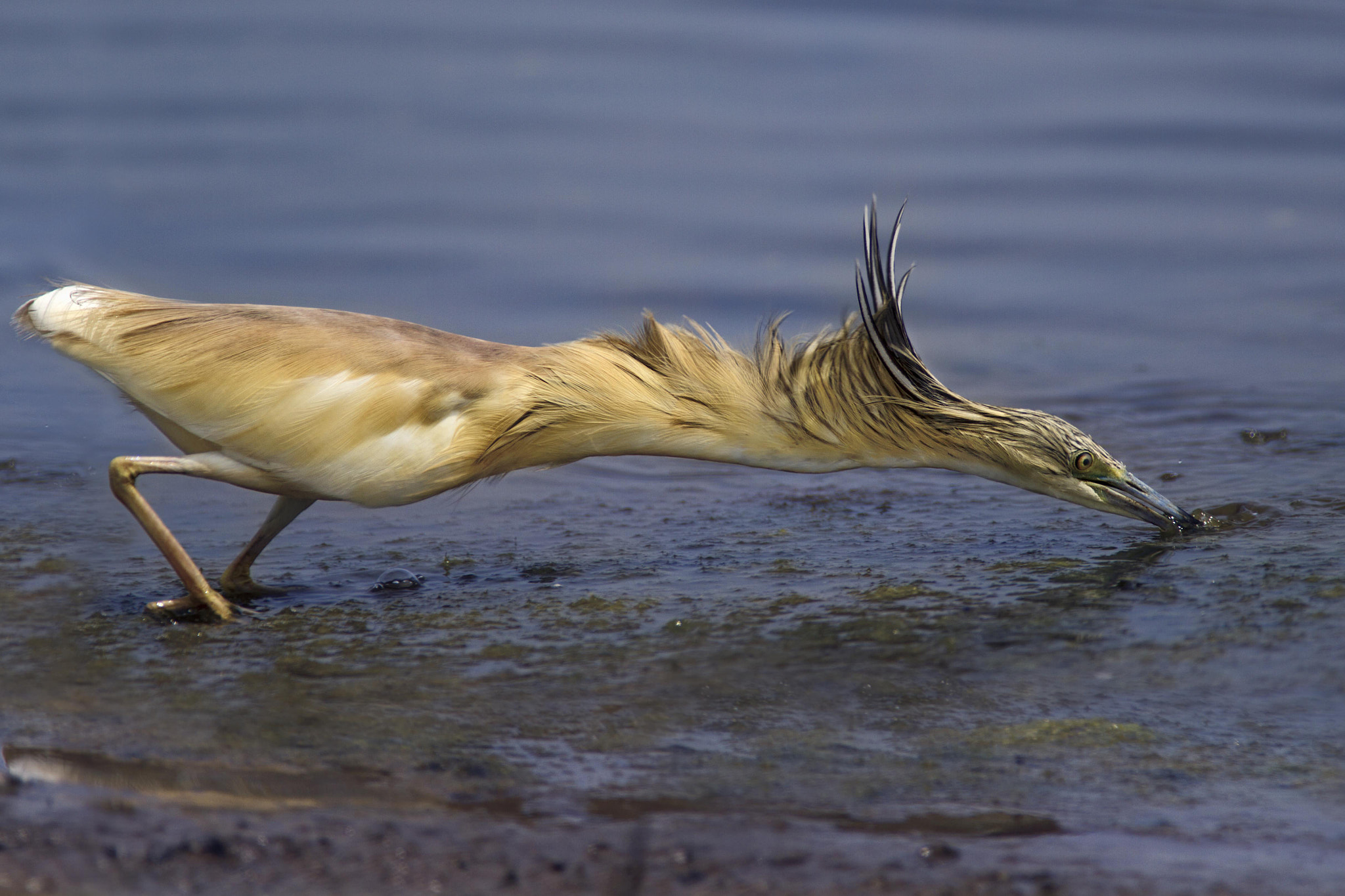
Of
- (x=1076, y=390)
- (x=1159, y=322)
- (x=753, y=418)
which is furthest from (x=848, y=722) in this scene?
(x=1159, y=322)

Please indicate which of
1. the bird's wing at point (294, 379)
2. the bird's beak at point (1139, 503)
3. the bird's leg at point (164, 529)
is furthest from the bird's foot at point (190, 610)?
the bird's beak at point (1139, 503)

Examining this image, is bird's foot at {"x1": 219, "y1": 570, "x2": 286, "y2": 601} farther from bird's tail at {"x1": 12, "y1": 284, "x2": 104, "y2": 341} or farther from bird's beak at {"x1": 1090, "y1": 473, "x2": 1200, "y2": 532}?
bird's beak at {"x1": 1090, "y1": 473, "x2": 1200, "y2": 532}

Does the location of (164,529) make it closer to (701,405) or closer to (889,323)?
(701,405)

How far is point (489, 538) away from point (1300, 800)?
3719 millimetres

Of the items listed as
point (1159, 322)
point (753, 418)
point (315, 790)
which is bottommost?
point (315, 790)

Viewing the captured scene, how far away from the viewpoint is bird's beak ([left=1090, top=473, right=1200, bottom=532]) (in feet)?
19.2

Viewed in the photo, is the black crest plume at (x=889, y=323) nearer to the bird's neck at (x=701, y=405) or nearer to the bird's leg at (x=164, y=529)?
the bird's neck at (x=701, y=405)

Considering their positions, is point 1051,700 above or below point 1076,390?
below

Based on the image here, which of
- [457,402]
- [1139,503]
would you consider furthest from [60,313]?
[1139,503]

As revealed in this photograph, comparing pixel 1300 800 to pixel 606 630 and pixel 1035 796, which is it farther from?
pixel 606 630

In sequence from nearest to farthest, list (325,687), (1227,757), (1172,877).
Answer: (1172,877) → (1227,757) → (325,687)

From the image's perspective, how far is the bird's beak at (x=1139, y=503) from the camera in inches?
231

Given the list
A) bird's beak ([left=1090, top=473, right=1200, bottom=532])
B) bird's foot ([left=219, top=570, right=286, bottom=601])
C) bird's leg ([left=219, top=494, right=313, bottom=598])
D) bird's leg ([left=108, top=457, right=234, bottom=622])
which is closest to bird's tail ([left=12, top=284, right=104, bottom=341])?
bird's leg ([left=108, top=457, right=234, bottom=622])

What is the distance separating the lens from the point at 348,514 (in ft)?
22.1
